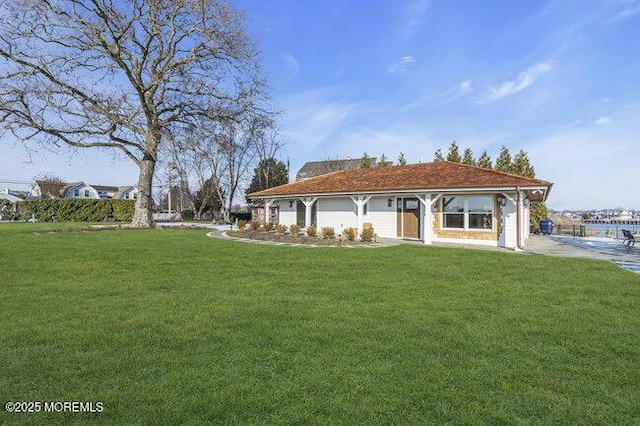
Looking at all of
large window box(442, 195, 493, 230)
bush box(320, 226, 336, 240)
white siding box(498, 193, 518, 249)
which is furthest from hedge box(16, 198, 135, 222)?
white siding box(498, 193, 518, 249)

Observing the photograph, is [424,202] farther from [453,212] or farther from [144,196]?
[144,196]

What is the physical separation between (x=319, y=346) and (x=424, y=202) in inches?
538

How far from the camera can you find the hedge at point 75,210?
114 ft

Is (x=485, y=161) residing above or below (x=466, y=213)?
above

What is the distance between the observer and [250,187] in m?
45.6

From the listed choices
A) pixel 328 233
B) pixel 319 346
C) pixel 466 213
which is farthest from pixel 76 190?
pixel 319 346

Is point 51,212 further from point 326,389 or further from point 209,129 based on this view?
point 326,389

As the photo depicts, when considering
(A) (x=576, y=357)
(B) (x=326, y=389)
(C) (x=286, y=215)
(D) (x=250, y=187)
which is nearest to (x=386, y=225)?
(C) (x=286, y=215)

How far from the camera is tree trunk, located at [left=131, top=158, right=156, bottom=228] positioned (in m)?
23.7

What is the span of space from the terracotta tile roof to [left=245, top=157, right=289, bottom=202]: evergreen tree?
20499 mm

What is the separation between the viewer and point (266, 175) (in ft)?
145

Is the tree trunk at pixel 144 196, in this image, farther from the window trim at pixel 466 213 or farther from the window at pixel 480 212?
the window at pixel 480 212

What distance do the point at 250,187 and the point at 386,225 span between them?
28436mm

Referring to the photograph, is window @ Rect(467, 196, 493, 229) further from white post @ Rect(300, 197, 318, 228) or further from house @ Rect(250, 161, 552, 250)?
white post @ Rect(300, 197, 318, 228)
